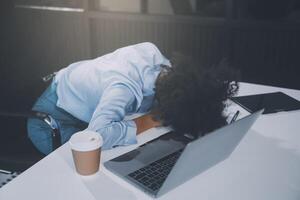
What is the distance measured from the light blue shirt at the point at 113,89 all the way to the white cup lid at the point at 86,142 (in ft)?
0.38

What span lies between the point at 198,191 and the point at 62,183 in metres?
Result: 0.37

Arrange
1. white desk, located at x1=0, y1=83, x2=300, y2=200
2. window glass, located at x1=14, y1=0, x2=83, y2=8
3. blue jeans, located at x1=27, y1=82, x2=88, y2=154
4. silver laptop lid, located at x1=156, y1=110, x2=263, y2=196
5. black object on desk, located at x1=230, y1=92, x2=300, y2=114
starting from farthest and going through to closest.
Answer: window glass, located at x1=14, y1=0, x2=83, y2=8, blue jeans, located at x1=27, y1=82, x2=88, y2=154, black object on desk, located at x1=230, y1=92, x2=300, y2=114, white desk, located at x1=0, y1=83, x2=300, y2=200, silver laptop lid, located at x1=156, y1=110, x2=263, y2=196

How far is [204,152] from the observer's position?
1.06 metres

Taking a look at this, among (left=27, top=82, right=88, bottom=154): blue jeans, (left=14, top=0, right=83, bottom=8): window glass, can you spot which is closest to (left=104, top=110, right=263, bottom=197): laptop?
(left=27, top=82, right=88, bottom=154): blue jeans

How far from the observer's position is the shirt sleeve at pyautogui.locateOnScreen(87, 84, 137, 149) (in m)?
1.33

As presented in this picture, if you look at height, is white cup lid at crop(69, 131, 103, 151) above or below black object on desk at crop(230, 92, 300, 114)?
above

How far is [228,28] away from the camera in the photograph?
339cm

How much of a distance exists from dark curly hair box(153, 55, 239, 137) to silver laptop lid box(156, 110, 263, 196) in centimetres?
13

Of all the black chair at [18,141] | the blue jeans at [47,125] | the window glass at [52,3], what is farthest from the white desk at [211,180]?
the window glass at [52,3]

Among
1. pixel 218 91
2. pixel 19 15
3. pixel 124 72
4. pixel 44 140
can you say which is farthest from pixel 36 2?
pixel 218 91

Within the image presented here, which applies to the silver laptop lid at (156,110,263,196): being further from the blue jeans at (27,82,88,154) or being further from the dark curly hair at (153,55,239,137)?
the blue jeans at (27,82,88,154)

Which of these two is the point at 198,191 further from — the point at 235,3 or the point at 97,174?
the point at 235,3

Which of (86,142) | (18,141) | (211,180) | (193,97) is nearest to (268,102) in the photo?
(193,97)

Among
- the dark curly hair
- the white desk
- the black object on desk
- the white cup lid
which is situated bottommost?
the white desk
